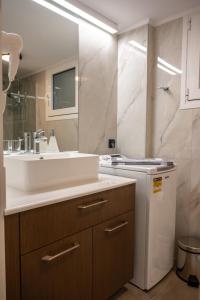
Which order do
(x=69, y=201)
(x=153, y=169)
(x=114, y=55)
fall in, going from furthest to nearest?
(x=114, y=55)
(x=153, y=169)
(x=69, y=201)

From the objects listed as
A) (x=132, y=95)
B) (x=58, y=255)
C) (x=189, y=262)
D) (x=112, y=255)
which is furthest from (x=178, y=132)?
(x=58, y=255)

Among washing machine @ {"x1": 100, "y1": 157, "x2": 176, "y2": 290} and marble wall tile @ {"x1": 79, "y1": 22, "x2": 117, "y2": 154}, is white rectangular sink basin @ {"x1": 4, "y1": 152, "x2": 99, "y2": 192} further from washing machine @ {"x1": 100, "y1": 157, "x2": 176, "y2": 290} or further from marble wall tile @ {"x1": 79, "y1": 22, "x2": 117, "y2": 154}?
marble wall tile @ {"x1": 79, "y1": 22, "x2": 117, "y2": 154}

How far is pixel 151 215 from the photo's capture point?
149cm

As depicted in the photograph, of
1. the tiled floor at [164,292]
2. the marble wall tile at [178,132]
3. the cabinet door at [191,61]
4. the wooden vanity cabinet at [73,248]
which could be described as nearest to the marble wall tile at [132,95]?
the marble wall tile at [178,132]

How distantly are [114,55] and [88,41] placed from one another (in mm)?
369

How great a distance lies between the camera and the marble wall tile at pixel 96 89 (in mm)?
1897

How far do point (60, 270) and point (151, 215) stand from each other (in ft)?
2.38

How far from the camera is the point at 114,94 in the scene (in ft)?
7.28

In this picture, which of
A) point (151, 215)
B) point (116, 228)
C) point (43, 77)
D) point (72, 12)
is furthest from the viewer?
point (72, 12)

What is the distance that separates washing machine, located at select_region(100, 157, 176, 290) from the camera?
149 centimetres

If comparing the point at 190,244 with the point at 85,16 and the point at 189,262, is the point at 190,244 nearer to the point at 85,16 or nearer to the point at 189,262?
the point at 189,262

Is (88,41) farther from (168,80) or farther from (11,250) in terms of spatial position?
(11,250)

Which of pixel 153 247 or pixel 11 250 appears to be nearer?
pixel 11 250

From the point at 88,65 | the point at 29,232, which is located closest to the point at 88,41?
the point at 88,65
